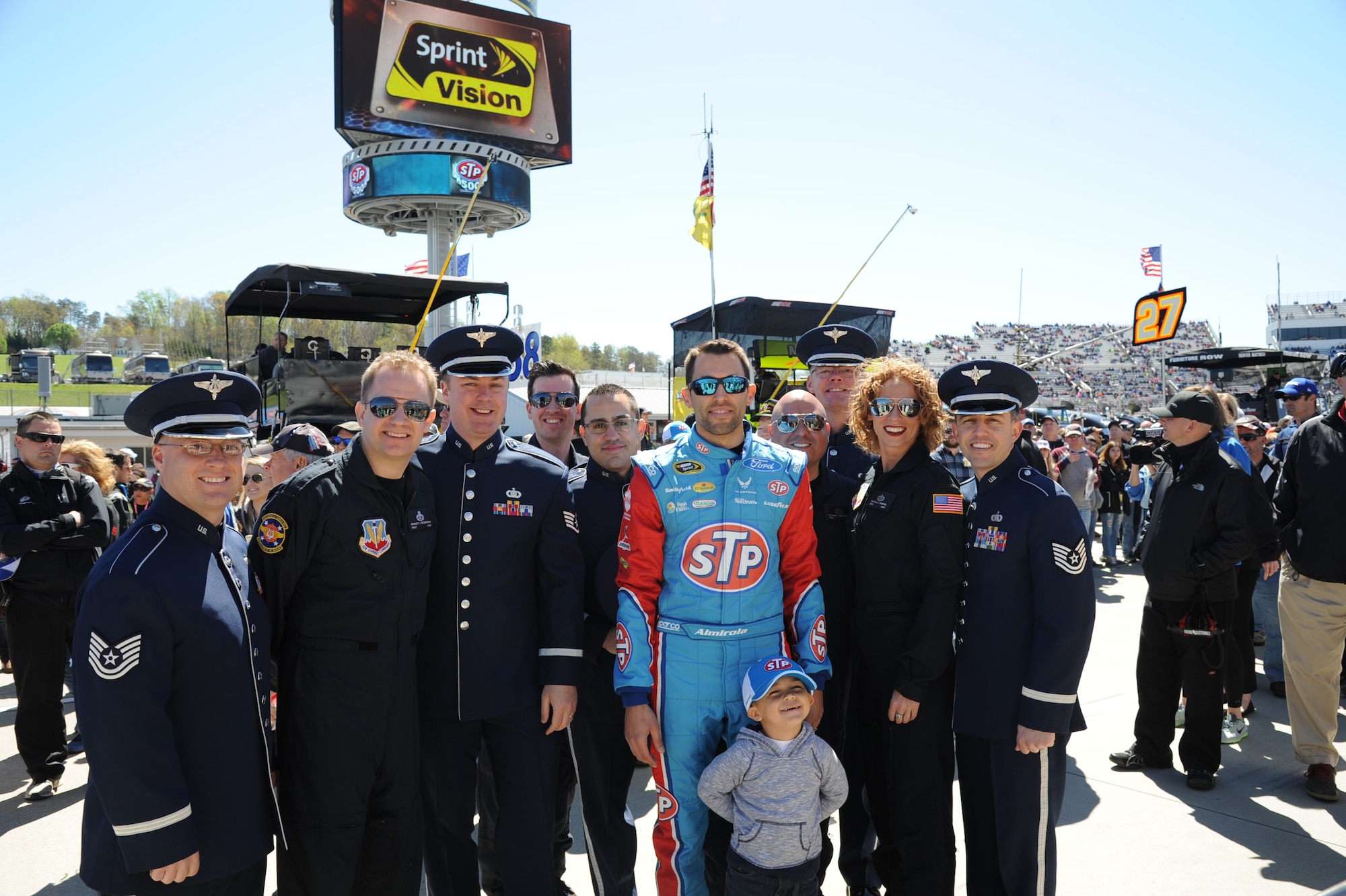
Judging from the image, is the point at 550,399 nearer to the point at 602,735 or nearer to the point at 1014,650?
the point at 602,735

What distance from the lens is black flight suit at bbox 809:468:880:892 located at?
348 cm

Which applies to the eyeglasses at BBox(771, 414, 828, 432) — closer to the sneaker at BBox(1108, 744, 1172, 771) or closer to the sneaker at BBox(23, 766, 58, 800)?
the sneaker at BBox(1108, 744, 1172, 771)

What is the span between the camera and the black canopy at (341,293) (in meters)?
9.62

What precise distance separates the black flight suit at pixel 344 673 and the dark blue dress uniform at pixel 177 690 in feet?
0.52

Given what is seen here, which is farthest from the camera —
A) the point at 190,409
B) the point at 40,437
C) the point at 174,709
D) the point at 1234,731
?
the point at 1234,731

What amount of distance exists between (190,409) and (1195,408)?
4947 millimetres

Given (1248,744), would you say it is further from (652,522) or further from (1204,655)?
(652,522)

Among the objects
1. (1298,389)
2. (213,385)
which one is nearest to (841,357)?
(213,385)

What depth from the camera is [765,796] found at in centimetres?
275

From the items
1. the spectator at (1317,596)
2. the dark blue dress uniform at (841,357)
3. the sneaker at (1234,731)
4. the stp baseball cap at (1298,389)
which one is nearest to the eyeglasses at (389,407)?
the dark blue dress uniform at (841,357)

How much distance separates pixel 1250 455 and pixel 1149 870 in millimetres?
5362

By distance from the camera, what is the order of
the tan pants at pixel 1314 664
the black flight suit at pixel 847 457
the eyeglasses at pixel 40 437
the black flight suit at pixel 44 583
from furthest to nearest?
the eyeglasses at pixel 40 437
the black flight suit at pixel 44 583
the tan pants at pixel 1314 664
the black flight suit at pixel 847 457

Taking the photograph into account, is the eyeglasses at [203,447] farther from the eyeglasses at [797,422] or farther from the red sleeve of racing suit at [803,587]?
the eyeglasses at [797,422]

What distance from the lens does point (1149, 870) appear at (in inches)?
144
